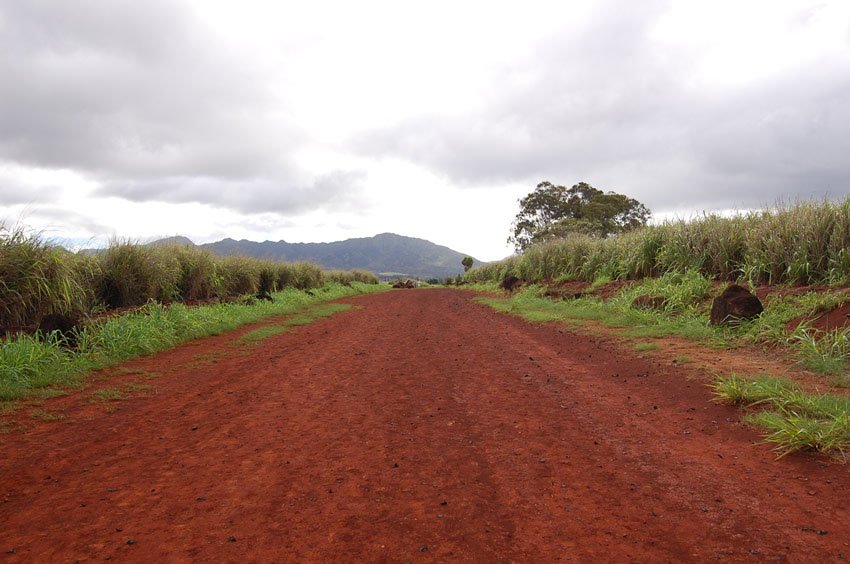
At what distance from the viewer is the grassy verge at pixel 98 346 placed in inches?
204

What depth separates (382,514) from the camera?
252cm

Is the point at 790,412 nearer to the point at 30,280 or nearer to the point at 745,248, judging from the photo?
the point at 745,248

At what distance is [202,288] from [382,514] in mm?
13333

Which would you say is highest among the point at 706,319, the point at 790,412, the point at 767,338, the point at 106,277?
the point at 106,277

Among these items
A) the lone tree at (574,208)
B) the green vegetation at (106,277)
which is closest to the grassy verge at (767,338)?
the green vegetation at (106,277)

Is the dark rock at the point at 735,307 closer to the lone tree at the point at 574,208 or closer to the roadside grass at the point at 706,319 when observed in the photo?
the roadside grass at the point at 706,319

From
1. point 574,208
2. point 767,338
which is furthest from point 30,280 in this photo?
point 574,208

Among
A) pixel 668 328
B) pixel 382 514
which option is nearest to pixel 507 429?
pixel 382 514

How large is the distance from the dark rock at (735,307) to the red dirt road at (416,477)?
2577 mm

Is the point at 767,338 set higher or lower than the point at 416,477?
higher

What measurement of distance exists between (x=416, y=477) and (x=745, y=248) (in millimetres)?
9982

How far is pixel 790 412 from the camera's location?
3.71 metres

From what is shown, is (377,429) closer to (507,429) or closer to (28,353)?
(507,429)

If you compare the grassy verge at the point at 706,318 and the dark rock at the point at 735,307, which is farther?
the dark rock at the point at 735,307
